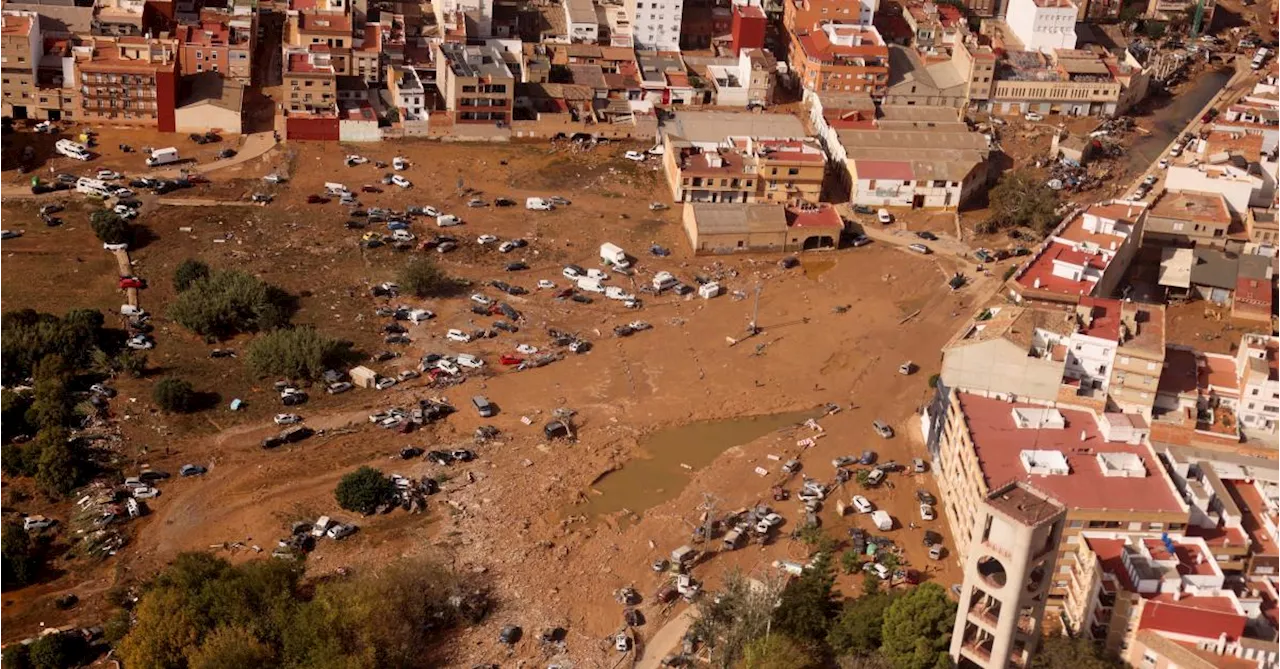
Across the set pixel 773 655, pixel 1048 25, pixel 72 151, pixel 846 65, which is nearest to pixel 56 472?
pixel 773 655

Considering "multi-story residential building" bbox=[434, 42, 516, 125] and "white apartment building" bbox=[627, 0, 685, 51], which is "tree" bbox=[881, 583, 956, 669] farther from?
"white apartment building" bbox=[627, 0, 685, 51]

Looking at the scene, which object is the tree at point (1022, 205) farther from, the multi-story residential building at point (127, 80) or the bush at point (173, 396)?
the multi-story residential building at point (127, 80)

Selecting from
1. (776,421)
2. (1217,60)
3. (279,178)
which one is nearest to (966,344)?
(776,421)

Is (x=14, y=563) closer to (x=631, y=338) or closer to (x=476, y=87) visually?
→ (x=631, y=338)

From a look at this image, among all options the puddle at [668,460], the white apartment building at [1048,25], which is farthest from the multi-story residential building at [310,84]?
the white apartment building at [1048,25]

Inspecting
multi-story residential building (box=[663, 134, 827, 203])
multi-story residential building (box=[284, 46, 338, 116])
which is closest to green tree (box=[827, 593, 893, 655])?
multi-story residential building (box=[663, 134, 827, 203])

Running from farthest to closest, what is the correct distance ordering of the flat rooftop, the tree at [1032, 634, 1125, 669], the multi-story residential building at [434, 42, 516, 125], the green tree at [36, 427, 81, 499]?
1. the multi-story residential building at [434, 42, 516, 125]
2. the green tree at [36, 427, 81, 499]
3. the flat rooftop
4. the tree at [1032, 634, 1125, 669]

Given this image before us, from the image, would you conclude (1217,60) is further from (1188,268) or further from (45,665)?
(45,665)
